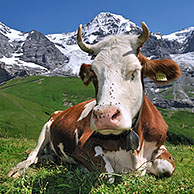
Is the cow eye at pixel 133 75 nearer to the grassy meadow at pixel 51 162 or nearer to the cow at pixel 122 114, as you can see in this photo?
the cow at pixel 122 114

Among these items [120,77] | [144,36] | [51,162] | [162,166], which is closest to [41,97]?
[51,162]

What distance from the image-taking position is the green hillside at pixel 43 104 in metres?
62.3

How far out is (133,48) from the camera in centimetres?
526

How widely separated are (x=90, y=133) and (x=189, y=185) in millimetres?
2707

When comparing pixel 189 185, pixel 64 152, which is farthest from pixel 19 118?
pixel 189 185

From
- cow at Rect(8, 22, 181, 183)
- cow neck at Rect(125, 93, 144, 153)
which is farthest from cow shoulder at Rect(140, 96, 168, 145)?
cow neck at Rect(125, 93, 144, 153)

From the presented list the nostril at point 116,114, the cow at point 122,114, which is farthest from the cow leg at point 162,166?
the nostril at point 116,114

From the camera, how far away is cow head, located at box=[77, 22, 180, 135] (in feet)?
13.4

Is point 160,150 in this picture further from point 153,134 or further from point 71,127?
point 71,127

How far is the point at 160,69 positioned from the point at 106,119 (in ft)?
7.39

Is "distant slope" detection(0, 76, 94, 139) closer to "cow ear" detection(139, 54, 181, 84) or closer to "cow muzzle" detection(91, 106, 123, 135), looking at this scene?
"cow ear" detection(139, 54, 181, 84)

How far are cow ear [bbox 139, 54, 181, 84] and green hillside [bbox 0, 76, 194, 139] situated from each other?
49837 mm

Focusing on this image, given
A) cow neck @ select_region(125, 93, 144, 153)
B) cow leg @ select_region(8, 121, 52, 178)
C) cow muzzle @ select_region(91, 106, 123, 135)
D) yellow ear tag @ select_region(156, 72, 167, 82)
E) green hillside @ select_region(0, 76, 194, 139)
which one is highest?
yellow ear tag @ select_region(156, 72, 167, 82)

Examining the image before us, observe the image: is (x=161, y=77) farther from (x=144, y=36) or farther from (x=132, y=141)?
(x=132, y=141)
